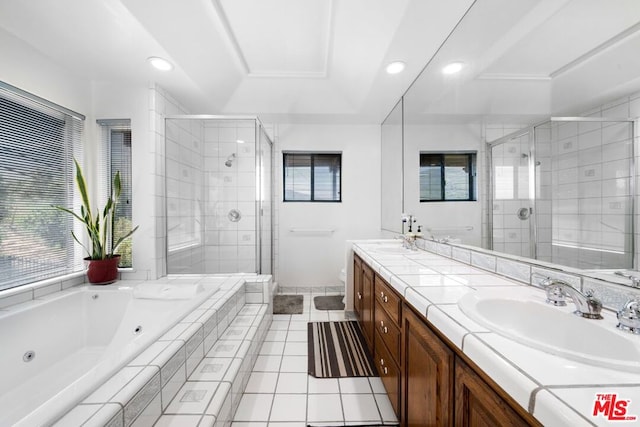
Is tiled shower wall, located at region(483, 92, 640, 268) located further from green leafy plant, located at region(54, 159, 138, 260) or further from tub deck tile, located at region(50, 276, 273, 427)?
green leafy plant, located at region(54, 159, 138, 260)

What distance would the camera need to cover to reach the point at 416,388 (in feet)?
3.15

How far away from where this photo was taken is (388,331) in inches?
52.6

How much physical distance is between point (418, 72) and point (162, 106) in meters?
2.34

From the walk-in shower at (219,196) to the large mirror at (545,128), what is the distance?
6.02 ft

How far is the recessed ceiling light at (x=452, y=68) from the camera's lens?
1.61 metres

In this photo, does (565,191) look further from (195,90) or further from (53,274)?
(53,274)

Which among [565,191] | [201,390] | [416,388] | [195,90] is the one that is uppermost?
[195,90]

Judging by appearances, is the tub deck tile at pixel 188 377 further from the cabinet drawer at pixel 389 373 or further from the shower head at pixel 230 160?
the shower head at pixel 230 160

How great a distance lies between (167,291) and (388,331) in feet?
5.48

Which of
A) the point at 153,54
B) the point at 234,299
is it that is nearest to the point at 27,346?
the point at 234,299

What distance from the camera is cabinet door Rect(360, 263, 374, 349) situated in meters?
1.74

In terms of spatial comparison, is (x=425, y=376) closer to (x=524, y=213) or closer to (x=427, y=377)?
(x=427, y=377)

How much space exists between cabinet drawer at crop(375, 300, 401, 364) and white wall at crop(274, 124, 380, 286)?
1.67m

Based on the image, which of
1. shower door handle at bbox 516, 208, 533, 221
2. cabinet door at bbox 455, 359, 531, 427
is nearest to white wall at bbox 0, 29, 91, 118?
cabinet door at bbox 455, 359, 531, 427
